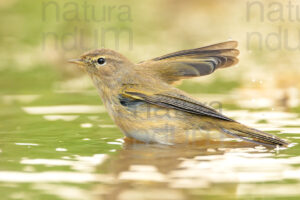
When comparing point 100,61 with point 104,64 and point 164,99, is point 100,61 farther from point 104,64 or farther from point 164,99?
point 164,99

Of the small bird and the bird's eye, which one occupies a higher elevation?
the bird's eye

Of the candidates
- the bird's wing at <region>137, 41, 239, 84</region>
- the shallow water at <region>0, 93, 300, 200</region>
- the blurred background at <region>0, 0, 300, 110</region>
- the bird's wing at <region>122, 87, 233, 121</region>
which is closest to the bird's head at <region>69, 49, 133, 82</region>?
the bird's wing at <region>137, 41, 239, 84</region>

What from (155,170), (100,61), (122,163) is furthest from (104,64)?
(155,170)

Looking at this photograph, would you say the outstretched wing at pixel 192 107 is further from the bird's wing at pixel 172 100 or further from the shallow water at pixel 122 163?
the shallow water at pixel 122 163

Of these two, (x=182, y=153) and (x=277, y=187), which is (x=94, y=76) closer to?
(x=182, y=153)

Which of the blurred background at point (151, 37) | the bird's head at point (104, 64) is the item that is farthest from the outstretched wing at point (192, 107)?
the blurred background at point (151, 37)

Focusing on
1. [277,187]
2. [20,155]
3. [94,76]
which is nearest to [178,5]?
[94,76]

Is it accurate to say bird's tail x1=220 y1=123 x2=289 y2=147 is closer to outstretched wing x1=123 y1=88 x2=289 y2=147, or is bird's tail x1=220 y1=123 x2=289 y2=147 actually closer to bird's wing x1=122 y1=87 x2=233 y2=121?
outstretched wing x1=123 y1=88 x2=289 y2=147
